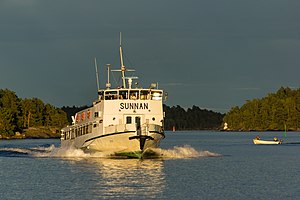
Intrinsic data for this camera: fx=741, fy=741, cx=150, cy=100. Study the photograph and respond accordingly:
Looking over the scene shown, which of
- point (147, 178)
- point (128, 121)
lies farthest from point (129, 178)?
point (128, 121)

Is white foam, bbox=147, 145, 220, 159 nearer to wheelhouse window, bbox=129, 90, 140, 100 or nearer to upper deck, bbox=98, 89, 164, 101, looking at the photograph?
upper deck, bbox=98, 89, 164, 101

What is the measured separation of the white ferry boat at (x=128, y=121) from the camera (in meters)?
75.7

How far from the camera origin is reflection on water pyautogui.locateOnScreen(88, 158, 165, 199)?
5059 centimetres

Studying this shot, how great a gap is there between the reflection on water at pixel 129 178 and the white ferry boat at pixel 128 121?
1.65 m

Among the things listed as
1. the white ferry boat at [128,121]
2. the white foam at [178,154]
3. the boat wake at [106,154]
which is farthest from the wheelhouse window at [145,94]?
the white foam at [178,154]

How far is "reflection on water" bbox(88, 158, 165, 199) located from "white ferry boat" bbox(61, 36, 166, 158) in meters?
1.65

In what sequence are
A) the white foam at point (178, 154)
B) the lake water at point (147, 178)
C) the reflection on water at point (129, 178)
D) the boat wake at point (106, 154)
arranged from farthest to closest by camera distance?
the white foam at point (178, 154) < the boat wake at point (106, 154) < the lake water at point (147, 178) < the reflection on water at point (129, 178)

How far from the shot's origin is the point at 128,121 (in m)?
76.5

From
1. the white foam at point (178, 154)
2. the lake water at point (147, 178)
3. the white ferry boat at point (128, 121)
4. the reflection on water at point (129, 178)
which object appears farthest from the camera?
the white foam at point (178, 154)

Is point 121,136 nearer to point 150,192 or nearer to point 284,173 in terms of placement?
point 284,173

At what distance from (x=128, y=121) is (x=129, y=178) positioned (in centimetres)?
1729

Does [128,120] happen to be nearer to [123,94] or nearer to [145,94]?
[123,94]

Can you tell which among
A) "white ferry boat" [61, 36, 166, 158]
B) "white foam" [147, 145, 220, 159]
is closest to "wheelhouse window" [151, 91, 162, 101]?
"white ferry boat" [61, 36, 166, 158]

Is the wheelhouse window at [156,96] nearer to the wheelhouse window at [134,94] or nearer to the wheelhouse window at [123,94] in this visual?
the wheelhouse window at [134,94]
